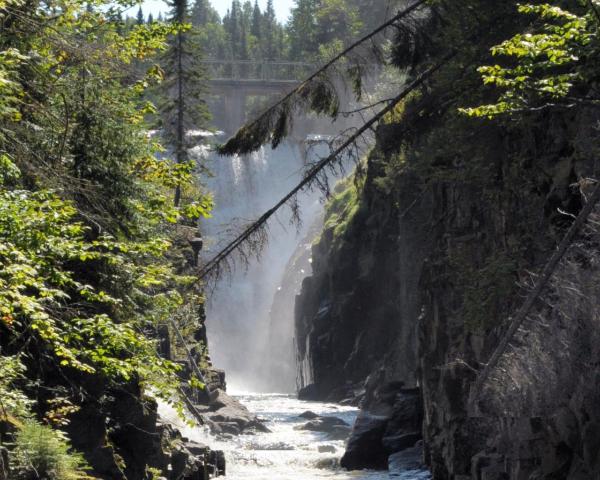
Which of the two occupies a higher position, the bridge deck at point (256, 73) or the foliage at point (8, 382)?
the bridge deck at point (256, 73)

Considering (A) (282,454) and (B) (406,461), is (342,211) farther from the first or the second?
(B) (406,461)

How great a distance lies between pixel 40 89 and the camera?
11461 mm

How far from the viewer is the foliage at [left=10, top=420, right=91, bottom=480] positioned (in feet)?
31.7

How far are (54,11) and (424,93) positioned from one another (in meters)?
6.55

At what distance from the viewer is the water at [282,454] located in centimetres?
2222

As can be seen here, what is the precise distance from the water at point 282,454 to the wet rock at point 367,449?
0.40 meters

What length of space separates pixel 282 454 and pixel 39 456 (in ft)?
55.4

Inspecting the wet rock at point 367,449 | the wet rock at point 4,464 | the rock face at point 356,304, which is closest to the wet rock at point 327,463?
the wet rock at point 367,449

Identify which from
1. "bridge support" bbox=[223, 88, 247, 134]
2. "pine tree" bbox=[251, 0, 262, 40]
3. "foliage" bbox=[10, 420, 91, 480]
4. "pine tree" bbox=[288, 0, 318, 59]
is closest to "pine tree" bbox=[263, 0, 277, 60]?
"pine tree" bbox=[251, 0, 262, 40]

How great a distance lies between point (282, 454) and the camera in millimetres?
26234

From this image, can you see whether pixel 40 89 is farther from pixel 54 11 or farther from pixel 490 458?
pixel 490 458

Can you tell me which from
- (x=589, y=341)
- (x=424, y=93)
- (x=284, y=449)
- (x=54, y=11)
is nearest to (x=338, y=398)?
(x=284, y=449)

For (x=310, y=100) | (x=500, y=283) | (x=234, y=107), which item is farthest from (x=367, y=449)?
(x=234, y=107)

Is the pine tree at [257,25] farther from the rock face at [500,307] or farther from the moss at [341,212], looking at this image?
the rock face at [500,307]
